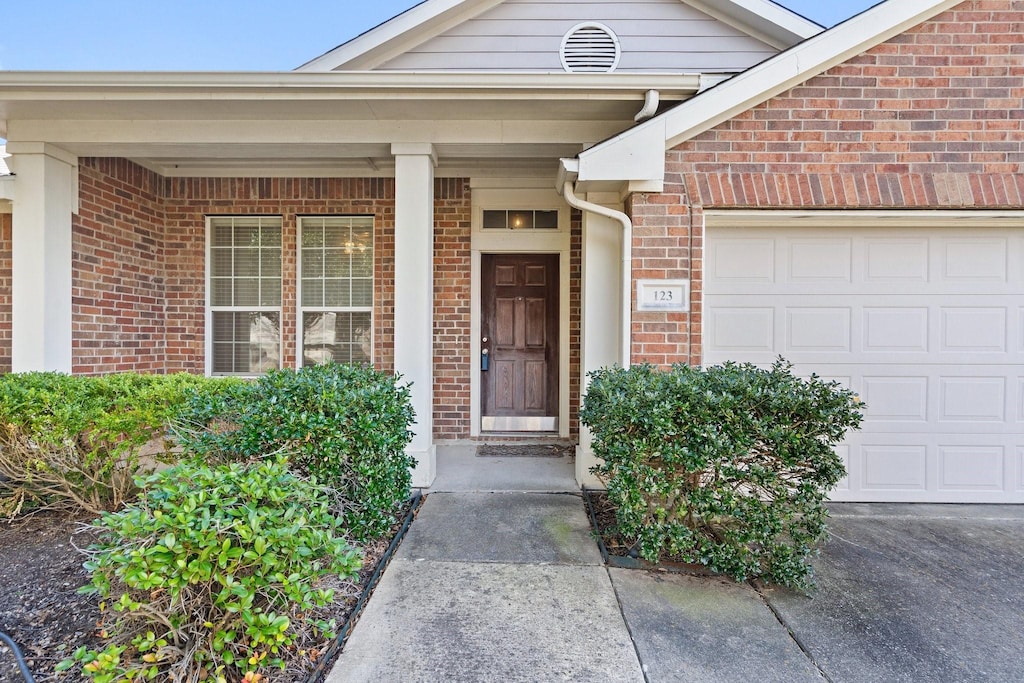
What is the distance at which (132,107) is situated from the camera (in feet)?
13.7

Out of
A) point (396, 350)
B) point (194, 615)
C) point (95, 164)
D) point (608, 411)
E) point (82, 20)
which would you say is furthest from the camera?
point (82, 20)

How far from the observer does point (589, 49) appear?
5.62 m

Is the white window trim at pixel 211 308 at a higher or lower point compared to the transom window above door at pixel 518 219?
lower

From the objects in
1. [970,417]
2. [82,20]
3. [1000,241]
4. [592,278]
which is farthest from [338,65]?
[82,20]

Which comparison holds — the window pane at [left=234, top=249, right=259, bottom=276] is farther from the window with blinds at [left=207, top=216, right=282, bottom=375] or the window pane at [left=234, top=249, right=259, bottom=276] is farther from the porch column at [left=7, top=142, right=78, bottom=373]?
the porch column at [left=7, top=142, right=78, bottom=373]

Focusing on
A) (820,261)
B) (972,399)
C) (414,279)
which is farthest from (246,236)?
(972,399)

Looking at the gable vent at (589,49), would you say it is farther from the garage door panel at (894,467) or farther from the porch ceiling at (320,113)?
the garage door panel at (894,467)

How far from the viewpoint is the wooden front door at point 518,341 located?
19.3ft

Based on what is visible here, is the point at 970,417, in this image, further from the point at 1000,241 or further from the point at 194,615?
the point at 194,615

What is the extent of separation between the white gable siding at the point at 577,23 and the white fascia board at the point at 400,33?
0.26 feet

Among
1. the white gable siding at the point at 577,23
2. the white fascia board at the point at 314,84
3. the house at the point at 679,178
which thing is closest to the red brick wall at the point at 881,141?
the house at the point at 679,178

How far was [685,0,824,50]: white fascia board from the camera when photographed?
529 cm

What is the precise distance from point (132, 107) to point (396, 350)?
291cm

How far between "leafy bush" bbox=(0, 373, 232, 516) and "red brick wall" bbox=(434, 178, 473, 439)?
2459 millimetres
